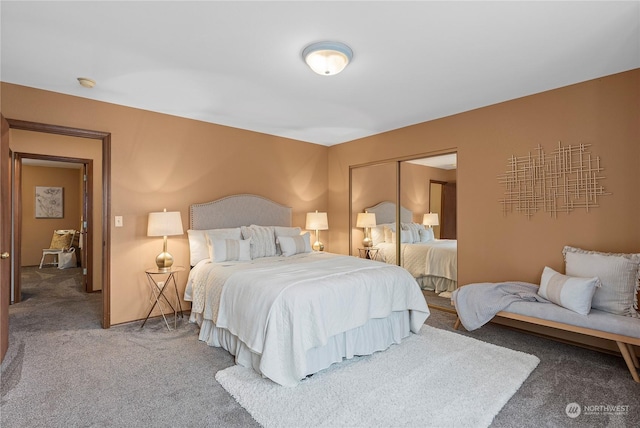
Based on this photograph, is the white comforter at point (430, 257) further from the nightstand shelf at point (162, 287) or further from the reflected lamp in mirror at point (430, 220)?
the nightstand shelf at point (162, 287)

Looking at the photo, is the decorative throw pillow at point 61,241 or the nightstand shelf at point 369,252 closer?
the nightstand shelf at point 369,252

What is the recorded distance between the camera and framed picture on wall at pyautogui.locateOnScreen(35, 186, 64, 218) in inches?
297

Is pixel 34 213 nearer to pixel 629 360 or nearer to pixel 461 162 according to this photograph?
pixel 461 162

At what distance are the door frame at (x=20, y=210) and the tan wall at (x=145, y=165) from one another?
1.80m

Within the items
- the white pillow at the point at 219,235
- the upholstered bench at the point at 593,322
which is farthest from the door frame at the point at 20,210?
the upholstered bench at the point at 593,322

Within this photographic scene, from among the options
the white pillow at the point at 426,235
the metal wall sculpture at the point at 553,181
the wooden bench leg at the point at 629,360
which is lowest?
the wooden bench leg at the point at 629,360

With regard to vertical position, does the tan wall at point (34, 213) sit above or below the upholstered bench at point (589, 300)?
above

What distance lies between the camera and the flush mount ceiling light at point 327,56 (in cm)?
238

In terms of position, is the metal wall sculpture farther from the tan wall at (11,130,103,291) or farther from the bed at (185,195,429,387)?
the tan wall at (11,130,103,291)

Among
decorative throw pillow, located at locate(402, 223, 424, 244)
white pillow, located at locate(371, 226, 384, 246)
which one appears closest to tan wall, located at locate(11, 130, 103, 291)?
white pillow, located at locate(371, 226, 384, 246)

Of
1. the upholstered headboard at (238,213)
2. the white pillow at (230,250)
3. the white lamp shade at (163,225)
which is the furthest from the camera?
the upholstered headboard at (238,213)

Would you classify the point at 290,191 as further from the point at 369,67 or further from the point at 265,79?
the point at 369,67

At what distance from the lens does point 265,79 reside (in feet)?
9.88

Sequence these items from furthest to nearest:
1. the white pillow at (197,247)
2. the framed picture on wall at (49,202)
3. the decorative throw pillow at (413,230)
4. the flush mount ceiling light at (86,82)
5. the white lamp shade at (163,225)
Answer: the framed picture on wall at (49,202), the decorative throw pillow at (413,230), the white pillow at (197,247), the white lamp shade at (163,225), the flush mount ceiling light at (86,82)
